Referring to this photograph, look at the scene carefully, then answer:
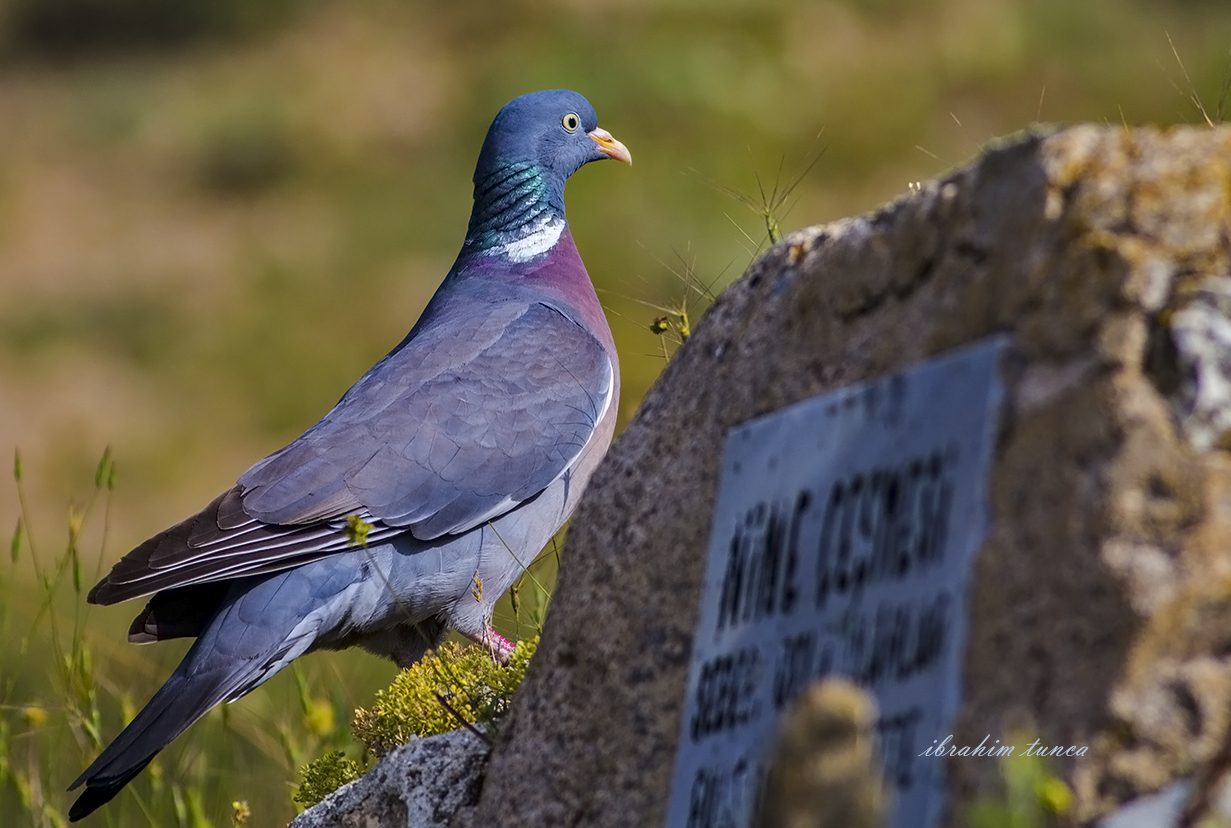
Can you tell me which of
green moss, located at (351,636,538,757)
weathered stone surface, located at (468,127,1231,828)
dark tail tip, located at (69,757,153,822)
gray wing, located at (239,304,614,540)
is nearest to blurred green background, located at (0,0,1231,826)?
gray wing, located at (239,304,614,540)

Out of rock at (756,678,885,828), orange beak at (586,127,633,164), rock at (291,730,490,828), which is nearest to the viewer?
rock at (756,678,885,828)

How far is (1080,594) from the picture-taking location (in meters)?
1.61

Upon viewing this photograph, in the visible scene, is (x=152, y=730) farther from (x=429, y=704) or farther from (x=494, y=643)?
(x=494, y=643)

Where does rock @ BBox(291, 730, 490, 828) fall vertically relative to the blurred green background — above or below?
above

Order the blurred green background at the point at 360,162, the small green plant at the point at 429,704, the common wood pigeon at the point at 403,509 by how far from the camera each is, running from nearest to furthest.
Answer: the small green plant at the point at 429,704 < the common wood pigeon at the point at 403,509 < the blurred green background at the point at 360,162

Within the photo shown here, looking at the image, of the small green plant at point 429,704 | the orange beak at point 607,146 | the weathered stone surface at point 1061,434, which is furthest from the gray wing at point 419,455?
the weathered stone surface at point 1061,434

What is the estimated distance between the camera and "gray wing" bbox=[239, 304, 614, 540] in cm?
375

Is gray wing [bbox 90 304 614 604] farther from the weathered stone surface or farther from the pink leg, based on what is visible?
the weathered stone surface

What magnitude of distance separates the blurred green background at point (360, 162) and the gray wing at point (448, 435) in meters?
5.15

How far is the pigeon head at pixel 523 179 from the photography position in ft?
15.4

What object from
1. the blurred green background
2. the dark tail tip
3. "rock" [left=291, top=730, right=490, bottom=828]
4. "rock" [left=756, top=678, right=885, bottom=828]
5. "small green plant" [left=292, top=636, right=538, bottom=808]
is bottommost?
the blurred green background

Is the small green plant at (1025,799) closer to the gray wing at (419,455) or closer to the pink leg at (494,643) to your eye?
the pink leg at (494,643)

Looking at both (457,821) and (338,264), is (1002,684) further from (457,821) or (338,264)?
(338,264)

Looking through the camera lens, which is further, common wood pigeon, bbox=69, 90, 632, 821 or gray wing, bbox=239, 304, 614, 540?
gray wing, bbox=239, 304, 614, 540
